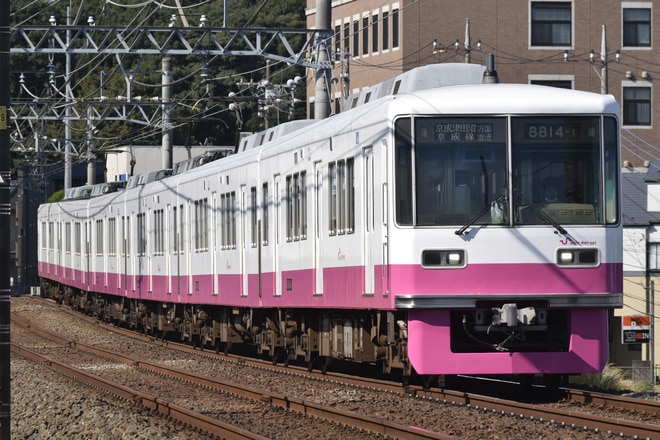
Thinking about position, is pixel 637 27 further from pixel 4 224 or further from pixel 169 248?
pixel 4 224

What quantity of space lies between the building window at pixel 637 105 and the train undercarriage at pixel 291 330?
23.7m

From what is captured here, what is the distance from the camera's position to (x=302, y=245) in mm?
17234

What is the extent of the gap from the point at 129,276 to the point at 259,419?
758 inches

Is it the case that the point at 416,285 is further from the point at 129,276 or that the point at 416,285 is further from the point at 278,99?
the point at 278,99

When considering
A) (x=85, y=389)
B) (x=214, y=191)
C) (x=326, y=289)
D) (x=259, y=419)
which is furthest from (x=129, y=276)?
(x=259, y=419)

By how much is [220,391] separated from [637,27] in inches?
1508

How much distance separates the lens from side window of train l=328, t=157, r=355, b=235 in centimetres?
1483

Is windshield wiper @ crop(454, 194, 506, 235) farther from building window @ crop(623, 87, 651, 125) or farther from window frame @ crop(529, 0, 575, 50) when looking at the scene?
building window @ crop(623, 87, 651, 125)

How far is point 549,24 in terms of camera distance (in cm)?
5041

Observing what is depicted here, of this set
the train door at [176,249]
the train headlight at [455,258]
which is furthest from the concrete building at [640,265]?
the train headlight at [455,258]

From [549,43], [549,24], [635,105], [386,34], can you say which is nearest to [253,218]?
[549,43]

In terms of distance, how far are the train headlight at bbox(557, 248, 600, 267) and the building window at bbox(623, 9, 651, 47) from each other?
130 ft

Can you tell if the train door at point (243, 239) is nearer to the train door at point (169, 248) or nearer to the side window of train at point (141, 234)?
the train door at point (169, 248)

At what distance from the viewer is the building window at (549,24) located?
165 ft
